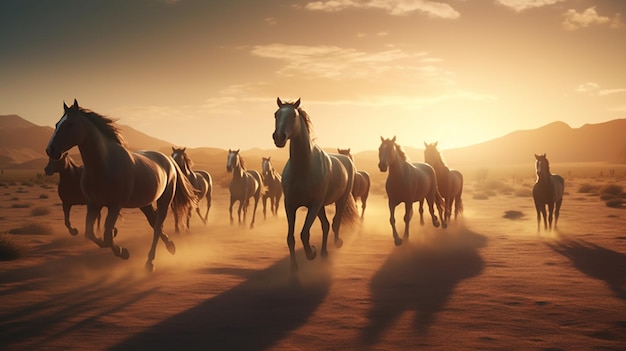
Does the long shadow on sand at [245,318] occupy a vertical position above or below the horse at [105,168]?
below

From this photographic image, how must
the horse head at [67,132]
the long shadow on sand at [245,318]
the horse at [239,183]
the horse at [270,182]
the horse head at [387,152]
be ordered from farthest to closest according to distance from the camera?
the horse at [270,182] < the horse at [239,183] < the horse head at [387,152] < the horse head at [67,132] < the long shadow on sand at [245,318]

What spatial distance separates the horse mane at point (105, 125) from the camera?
8.14 meters

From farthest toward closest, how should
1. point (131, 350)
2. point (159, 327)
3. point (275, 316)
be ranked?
1. point (275, 316)
2. point (159, 327)
3. point (131, 350)

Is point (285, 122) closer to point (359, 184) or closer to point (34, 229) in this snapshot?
point (34, 229)

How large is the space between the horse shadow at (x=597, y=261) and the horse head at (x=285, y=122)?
5.50 metres

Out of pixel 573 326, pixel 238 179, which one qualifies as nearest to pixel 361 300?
pixel 573 326

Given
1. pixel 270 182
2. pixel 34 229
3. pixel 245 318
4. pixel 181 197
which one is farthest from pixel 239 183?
pixel 245 318

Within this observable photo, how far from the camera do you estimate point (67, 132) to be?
7.55m

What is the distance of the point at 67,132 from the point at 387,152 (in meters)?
7.72

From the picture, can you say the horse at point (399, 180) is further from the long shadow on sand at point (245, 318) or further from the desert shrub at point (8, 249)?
the desert shrub at point (8, 249)

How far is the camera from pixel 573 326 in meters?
5.64

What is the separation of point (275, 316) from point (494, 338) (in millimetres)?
2588

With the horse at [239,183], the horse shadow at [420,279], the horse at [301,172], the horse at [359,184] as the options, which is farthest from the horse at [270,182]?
the horse at [301,172]

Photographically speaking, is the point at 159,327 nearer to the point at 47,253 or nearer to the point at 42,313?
the point at 42,313
